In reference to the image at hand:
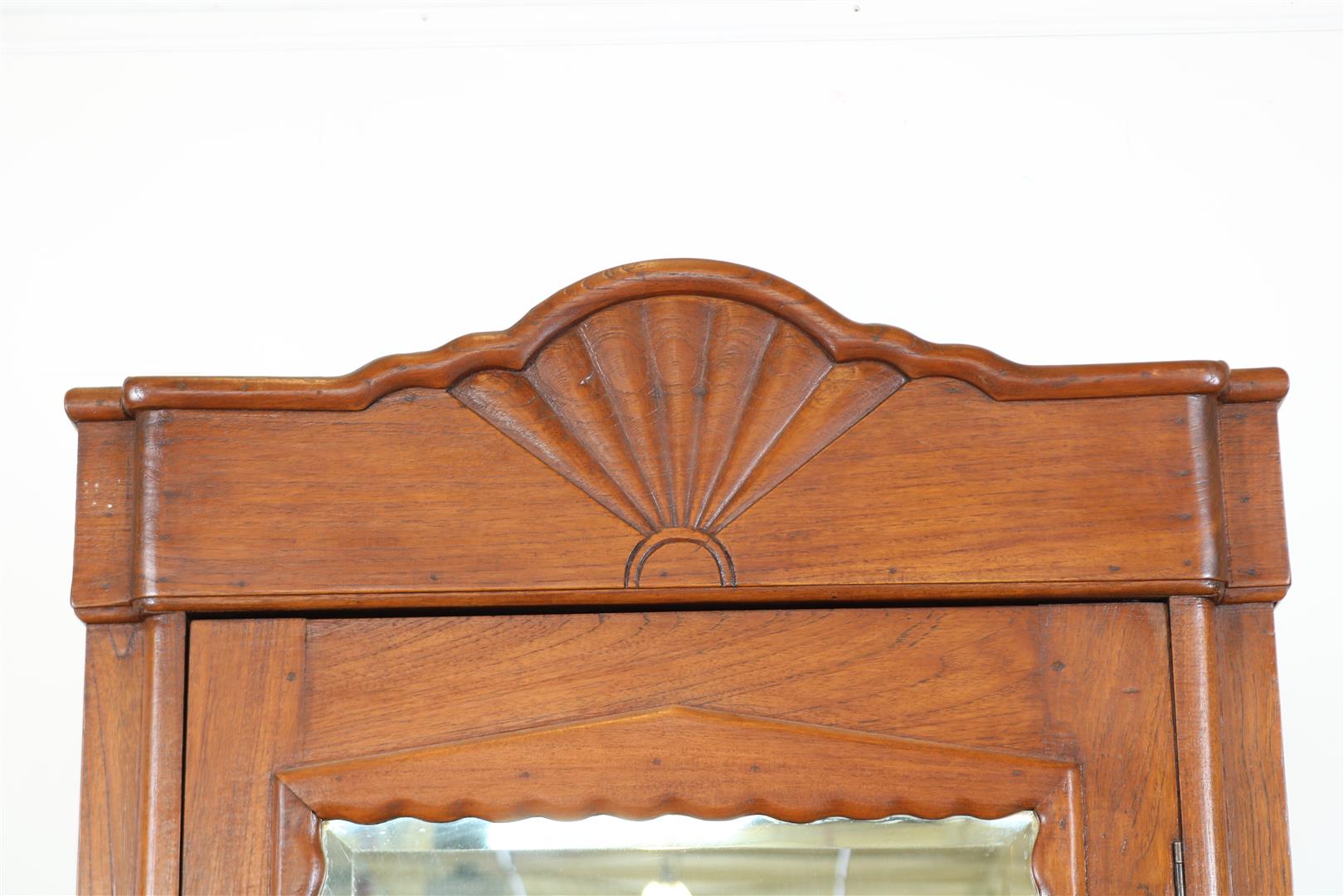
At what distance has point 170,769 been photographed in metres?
0.80

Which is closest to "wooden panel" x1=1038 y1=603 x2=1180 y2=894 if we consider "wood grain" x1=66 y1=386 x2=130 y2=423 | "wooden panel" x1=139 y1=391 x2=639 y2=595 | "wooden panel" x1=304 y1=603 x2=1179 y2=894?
"wooden panel" x1=304 y1=603 x2=1179 y2=894

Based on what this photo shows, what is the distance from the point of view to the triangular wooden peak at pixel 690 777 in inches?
31.9

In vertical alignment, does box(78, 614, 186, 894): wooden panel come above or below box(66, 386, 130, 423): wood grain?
below

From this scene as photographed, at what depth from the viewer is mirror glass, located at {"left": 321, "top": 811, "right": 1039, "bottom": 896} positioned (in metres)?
0.82

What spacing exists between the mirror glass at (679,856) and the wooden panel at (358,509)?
138 mm

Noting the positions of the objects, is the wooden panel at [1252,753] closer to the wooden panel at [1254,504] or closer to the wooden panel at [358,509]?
the wooden panel at [1254,504]

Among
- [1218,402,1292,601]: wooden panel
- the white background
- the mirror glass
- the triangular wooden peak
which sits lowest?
the mirror glass

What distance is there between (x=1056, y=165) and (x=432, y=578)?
2.32 ft

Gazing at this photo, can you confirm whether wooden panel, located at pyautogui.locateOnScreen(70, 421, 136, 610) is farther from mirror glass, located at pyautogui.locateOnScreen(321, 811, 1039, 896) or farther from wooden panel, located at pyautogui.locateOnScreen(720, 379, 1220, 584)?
wooden panel, located at pyautogui.locateOnScreen(720, 379, 1220, 584)

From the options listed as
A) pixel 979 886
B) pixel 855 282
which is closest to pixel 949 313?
pixel 855 282

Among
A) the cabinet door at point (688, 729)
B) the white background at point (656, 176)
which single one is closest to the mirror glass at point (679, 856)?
the cabinet door at point (688, 729)

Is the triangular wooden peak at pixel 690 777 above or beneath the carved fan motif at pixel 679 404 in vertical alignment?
beneath

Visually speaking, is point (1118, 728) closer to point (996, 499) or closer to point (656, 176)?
point (996, 499)

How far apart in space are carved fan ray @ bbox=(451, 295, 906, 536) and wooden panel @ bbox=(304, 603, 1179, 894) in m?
0.07
